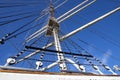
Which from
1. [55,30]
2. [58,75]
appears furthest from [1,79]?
[55,30]

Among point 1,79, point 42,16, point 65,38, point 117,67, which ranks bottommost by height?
point 1,79

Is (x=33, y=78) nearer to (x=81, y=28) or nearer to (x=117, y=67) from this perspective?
(x=117, y=67)

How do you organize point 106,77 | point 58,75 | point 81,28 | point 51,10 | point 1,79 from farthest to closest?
1. point 51,10
2. point 81,28
3. point 106,77
4. point 58,75
5. point 1,79

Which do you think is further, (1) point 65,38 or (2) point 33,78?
(1) point 65,38

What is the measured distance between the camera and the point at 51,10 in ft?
69.0

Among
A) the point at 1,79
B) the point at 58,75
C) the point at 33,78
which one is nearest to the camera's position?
the point at 1,79

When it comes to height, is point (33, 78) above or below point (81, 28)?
below

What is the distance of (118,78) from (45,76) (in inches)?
104

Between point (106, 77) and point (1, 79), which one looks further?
point (106, 77)

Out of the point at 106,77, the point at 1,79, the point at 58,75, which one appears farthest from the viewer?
the point at 106,77

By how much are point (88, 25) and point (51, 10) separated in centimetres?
437

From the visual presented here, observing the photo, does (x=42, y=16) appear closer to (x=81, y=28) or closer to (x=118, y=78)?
(x=81, y=28)

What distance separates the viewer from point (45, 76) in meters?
6.26

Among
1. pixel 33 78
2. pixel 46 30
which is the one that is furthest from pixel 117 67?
pixel 46 30
